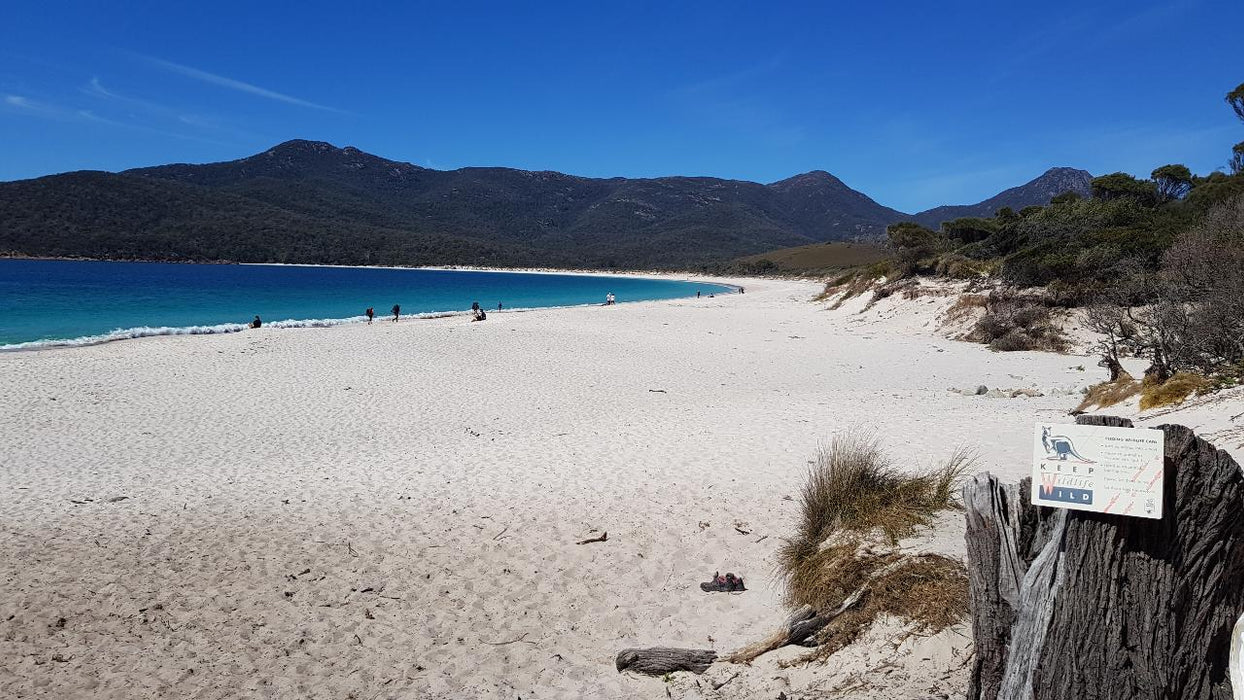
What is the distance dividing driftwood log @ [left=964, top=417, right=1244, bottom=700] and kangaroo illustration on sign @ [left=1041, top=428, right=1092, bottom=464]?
0.33 feet

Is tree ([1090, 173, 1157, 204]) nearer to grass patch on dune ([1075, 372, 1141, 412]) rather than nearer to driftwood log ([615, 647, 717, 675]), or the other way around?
grass patch on dune ([1075, 372, 1141, 412])

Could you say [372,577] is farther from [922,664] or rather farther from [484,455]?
[922,664]

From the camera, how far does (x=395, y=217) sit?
16038 centimetres

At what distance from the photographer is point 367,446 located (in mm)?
9570

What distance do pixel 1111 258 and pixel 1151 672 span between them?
66.7 ft

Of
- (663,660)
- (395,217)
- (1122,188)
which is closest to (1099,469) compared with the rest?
(663,660)

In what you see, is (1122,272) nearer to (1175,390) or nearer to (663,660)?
(1175,390)

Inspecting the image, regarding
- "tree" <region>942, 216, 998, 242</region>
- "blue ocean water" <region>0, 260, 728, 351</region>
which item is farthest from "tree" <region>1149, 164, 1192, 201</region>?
"blue ocean water" <region>0, 260, 728, 351</region>

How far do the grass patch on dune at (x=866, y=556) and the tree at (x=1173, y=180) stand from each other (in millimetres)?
39780

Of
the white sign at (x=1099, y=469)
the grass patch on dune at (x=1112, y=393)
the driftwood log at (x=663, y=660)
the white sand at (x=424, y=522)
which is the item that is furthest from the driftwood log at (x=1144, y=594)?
the grass patch on dune at (x=1112, y=393)

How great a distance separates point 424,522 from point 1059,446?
18.3ft

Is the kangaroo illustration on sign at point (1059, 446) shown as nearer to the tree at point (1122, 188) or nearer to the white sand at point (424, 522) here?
the white sand at point (424, 522)

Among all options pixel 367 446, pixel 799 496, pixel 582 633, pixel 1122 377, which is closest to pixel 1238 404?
pixel 1122 377

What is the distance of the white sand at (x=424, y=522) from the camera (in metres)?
4.23
